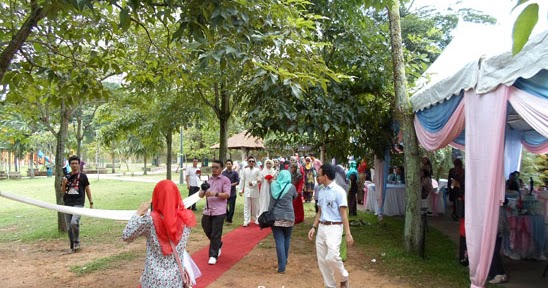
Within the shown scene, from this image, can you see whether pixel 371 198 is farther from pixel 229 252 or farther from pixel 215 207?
pixel 215 207

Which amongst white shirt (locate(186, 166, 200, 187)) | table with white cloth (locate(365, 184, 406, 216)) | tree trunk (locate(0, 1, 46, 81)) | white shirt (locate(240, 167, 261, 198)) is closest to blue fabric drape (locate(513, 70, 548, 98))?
tree trunk (locate(0, 1, 46, 81))

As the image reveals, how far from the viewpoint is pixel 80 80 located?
5.51 meters

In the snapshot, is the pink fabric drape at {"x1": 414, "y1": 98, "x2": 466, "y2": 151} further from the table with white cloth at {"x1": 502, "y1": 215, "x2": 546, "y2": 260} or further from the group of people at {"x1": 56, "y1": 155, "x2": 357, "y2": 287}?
the table with white cloth at {"x1": 502, "y1": 215, "x2": 546, "y2": 260}

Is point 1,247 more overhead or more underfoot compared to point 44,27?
more underfoot

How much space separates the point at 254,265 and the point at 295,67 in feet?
11.8

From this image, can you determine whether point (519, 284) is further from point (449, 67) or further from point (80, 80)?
point (80, 80)

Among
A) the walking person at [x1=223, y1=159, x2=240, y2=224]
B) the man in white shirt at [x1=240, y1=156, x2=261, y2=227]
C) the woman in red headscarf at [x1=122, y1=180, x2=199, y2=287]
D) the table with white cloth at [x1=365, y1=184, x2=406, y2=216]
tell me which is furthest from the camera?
the table with white cloth at [x1=365, y1=184, x2=406, y2=216]

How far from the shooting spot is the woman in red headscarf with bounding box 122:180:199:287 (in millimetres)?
3018

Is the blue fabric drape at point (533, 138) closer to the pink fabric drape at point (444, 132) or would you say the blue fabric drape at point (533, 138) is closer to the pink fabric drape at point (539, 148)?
the pink fabric drape at point (539, 148)

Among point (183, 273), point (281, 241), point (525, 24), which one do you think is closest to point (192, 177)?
point (281, 241)

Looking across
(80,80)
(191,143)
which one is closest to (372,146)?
(80,80)

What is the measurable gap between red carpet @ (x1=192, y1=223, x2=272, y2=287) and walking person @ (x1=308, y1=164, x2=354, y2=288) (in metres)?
1.78

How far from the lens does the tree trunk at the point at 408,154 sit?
272 inches

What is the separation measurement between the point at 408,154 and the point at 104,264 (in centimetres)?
549
